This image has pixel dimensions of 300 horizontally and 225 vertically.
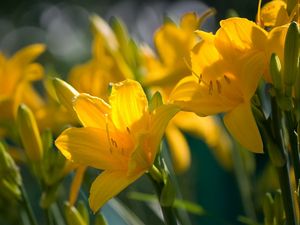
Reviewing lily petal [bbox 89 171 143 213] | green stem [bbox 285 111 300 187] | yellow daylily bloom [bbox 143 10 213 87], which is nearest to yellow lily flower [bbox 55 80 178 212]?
lily petal [bbox 89 171 143 213]

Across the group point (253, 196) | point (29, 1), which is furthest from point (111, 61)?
point (29, 1)

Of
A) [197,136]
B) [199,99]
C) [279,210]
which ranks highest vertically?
[199,99]

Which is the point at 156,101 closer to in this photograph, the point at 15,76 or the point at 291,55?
the point at 291,55

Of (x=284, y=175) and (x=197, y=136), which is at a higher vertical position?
(x=284, y=175)

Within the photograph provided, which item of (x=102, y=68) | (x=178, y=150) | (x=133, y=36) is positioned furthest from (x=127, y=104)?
(x=133, y=36)

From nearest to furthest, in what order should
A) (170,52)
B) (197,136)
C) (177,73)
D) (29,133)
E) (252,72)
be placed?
(252,72) < (29,133) < (177,73) < (170,52) < (197,136)

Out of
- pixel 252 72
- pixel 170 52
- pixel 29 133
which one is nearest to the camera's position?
pixel 252 72

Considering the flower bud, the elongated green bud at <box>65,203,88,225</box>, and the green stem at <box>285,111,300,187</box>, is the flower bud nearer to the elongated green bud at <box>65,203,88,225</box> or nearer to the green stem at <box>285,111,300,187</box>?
the elongated green bud at <box>65,203,88,225</box>

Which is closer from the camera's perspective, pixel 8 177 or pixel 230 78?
pixel 230 78
